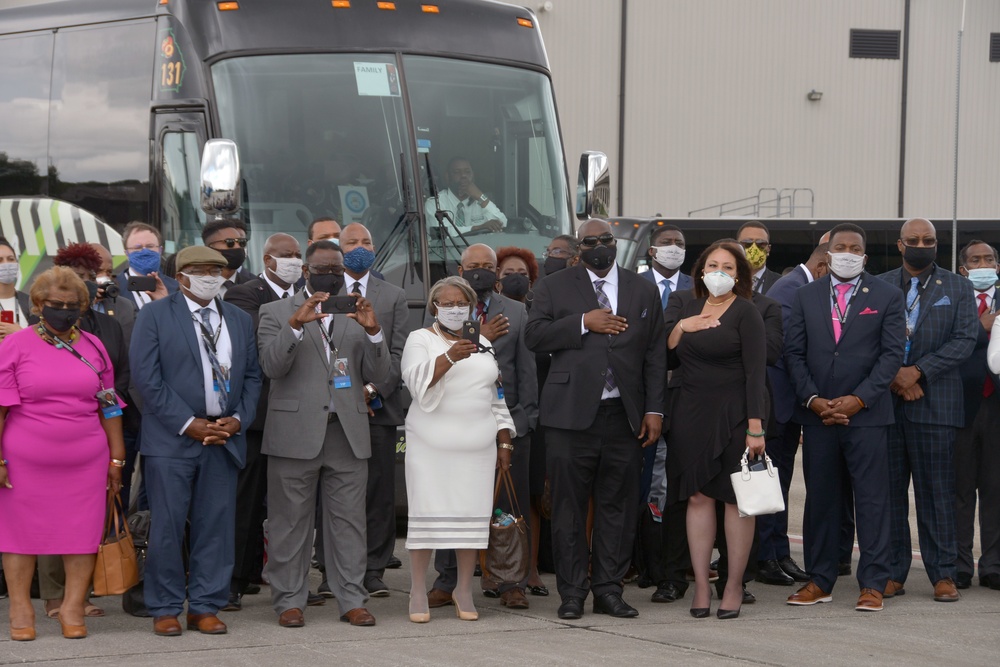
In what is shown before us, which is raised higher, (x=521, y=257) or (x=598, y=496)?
(x=521, y=257)

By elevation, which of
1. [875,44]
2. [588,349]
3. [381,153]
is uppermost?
[875,44]

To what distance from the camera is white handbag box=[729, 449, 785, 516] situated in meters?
7.41

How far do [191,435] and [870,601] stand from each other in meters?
3.64

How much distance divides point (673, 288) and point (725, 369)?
167 centimetres

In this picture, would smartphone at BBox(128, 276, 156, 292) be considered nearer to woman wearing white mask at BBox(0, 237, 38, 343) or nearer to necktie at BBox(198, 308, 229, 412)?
woman wearing white mask at BBox(0, 237, 38, 343)

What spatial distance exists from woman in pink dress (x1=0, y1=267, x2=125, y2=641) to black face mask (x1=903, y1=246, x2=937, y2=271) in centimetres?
456

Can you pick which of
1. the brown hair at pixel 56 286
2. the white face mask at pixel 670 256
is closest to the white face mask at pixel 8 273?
the brown hair at pixel 56 286

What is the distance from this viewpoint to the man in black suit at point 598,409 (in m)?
7.57

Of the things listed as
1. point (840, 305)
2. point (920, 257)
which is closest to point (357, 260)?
point (840, 305)

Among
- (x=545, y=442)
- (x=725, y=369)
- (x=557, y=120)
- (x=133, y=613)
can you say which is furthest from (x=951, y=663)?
(x=557, y=120)

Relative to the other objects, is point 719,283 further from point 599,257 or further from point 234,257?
point 234,257

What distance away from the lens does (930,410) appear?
8352 millimetres

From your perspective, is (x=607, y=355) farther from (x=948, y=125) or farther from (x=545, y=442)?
(x=948, y=125)

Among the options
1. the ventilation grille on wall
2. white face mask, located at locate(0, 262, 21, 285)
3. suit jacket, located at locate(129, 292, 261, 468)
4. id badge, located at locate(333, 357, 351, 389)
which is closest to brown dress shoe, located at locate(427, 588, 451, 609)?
id badge, located at locate(333, 357, 351, 389)
